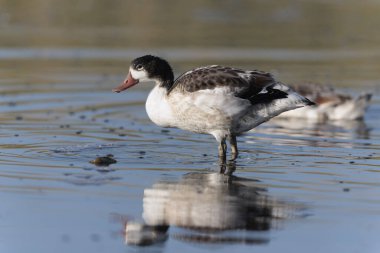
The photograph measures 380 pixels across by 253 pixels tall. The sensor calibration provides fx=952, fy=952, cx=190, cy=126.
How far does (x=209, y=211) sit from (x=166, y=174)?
195 cm

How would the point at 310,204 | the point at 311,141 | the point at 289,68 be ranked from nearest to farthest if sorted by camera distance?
the point at 310,204 < the point at 311,141 < the point at 289,68

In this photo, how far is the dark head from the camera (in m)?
12.0

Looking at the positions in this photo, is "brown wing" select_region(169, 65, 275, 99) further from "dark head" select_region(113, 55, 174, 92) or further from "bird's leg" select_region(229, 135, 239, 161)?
"bird's leg" select_region(229, 135, 239, 161)

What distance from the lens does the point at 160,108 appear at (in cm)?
1170

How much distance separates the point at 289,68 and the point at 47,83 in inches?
237

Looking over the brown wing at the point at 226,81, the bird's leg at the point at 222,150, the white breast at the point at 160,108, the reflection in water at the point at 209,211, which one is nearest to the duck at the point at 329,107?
the bird's leg at the point at 222,150

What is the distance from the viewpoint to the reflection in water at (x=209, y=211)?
26.7 ft

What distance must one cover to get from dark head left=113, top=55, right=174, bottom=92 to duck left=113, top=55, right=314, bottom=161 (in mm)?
15

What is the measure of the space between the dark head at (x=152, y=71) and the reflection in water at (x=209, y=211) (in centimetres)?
168

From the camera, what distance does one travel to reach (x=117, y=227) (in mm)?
8391

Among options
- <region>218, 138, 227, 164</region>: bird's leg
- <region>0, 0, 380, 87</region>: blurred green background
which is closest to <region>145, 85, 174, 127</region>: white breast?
<region>218, 138, 227, 164</region>: bird's leg

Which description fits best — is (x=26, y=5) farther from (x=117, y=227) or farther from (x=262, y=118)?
(x=117, y=227)

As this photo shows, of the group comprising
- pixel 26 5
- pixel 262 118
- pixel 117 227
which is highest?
pixel 26 5

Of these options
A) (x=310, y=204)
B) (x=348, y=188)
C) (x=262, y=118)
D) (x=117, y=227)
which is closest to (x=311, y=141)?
(x=262, y=118)
